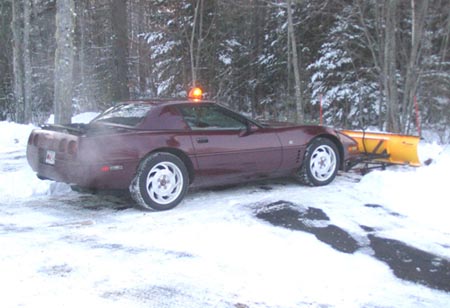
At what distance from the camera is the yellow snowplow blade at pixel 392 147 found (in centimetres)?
734

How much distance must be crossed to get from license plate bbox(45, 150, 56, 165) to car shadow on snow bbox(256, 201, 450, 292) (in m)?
2.51

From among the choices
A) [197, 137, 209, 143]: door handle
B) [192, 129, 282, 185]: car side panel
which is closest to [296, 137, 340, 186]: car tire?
[192, 129, 282, 185]: car side panel

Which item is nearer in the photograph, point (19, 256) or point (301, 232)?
point (19, 256)

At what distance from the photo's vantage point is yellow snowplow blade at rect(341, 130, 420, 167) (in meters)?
7.34

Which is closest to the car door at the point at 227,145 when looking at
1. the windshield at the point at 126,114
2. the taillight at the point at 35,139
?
the windshield at the point at 126,114

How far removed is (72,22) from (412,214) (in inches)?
285

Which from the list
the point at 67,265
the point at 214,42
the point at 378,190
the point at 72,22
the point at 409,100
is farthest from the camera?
the point at 214,42

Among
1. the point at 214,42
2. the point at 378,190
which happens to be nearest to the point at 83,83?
the point at 214,42

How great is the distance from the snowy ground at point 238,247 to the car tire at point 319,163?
233mm

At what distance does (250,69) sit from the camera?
18609mm

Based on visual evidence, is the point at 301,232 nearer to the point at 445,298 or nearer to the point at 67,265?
the point at 445,298

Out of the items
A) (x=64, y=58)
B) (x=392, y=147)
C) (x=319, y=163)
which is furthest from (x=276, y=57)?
(x=319, y=163)

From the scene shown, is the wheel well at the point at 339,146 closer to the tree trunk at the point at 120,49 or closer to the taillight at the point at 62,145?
the taillight at the point at 62,145

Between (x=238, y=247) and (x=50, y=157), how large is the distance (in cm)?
263
